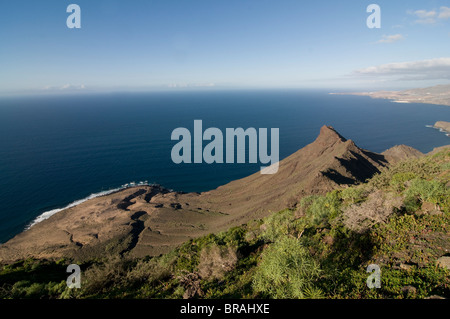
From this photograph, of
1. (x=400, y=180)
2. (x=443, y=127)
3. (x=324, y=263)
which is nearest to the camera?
(x=324, y=263)

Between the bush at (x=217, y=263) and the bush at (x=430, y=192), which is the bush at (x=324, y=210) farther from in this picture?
the bush at (x=217, y=263)

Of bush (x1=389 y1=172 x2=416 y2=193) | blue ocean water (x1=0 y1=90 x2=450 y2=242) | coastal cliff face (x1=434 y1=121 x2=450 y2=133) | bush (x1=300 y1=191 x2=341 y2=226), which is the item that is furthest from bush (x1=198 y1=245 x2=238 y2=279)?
coastal cliff face (x1=434 y1=121 x2=450 y2=133)

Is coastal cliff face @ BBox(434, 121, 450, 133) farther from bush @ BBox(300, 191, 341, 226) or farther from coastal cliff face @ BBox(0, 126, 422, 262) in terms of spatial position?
bush @ BBox(300, 191, 341, 226)

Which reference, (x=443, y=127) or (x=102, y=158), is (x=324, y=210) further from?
(x=443, y=127)
